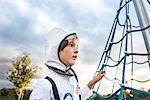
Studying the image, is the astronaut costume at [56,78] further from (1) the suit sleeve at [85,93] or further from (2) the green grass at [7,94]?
(2) the green grass at [7,94]

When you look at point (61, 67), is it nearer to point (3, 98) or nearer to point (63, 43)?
point (63, 43)

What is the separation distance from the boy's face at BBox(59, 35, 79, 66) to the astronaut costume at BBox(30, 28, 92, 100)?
0.09ft

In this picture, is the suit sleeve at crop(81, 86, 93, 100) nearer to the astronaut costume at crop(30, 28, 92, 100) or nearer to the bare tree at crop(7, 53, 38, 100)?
the astronaut costume at crop(30, 28, 92, 100)

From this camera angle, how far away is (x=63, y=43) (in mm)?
1980

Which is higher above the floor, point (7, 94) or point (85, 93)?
point (7, 94)

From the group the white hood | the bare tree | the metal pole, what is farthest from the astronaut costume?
the bare tree

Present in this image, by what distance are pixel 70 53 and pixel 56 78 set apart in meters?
0.16

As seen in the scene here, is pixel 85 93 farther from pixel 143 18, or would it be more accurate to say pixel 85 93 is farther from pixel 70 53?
pixel 143 18

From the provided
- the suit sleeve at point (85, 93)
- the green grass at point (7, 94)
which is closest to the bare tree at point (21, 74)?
the green grass at point (7, 94)

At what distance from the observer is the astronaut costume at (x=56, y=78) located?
1878mm

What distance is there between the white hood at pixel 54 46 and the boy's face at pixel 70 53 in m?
0.03

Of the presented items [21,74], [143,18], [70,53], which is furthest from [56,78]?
[21,74]

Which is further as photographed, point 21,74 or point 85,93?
point 21,74

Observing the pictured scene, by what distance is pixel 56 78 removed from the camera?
196cm
